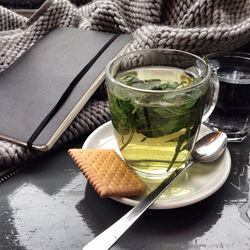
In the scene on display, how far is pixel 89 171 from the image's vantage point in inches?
15.6

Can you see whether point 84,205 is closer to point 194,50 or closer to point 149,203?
point 149,203

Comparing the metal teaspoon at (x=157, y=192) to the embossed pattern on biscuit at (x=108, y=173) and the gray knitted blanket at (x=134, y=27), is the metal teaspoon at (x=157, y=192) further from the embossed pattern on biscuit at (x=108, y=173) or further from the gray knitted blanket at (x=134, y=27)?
the gray knitted blanket at (x=134, y=27)

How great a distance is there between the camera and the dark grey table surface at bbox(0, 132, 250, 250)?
0.36 m

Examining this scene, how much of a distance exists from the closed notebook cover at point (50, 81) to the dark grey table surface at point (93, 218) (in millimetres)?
59

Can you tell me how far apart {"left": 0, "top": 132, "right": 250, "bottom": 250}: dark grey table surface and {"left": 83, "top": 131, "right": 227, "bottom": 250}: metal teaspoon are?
0.07 feet

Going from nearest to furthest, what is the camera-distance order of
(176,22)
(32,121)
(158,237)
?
(158,237) → (32,121) → (176,22)

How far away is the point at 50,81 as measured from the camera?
A: 1.81 feet

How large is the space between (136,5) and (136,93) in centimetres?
32

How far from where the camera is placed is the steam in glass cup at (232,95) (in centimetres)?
49

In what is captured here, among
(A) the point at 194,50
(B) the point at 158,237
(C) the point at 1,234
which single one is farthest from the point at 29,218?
(A) the point at 194,50

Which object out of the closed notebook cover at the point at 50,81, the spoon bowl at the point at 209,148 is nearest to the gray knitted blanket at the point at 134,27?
the closed notebook cover at the point at 50,81

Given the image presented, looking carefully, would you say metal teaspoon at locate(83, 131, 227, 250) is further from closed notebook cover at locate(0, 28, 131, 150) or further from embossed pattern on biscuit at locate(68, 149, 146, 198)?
closed notebook cover at locate(0, 28, 131, 150)

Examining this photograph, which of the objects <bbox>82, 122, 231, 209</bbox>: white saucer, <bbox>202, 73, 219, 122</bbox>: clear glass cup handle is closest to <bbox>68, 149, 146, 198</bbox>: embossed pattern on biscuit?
<bbox>82, 122, 231, 209</bbox>: white saucer

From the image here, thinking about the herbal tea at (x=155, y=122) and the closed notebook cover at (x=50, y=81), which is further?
the closed notebook cover at (x=50, y=81)
